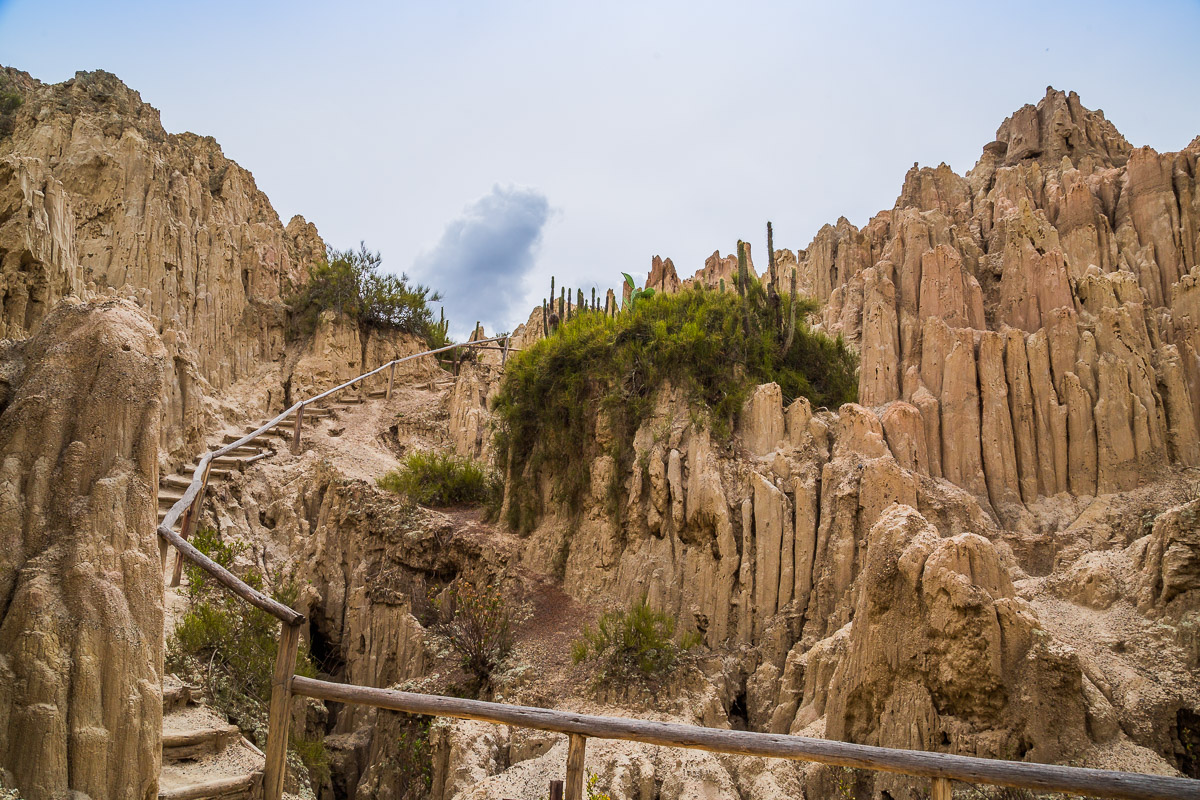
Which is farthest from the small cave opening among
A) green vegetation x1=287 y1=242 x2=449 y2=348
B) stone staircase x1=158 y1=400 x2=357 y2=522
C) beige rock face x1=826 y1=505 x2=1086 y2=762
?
green vegetation x1=287 y1=242 x2=449 y2=348

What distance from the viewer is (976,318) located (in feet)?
42.4

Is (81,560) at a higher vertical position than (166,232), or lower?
lower

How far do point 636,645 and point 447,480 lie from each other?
24.7 feet

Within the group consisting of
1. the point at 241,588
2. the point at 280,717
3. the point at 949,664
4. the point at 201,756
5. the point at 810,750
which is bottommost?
Answer: the point at 201,756

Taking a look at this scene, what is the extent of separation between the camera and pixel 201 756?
265 inches

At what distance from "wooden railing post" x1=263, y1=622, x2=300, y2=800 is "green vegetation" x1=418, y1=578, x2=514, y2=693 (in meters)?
4.78

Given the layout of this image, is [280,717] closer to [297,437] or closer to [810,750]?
[810,750]

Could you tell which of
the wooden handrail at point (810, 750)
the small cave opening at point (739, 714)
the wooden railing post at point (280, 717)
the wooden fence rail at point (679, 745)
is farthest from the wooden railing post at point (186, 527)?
the small cave opening at point (739, 714)

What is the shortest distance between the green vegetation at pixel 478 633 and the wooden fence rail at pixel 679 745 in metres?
4.85

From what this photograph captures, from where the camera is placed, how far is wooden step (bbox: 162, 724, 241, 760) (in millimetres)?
6488

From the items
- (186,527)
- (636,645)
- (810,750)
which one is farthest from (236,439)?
(810,750)

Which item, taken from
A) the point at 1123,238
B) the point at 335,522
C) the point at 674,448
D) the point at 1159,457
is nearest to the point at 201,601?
the point at 335,522

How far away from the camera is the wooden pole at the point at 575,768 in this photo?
19.8 feet

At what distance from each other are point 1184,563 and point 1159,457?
4.26m
